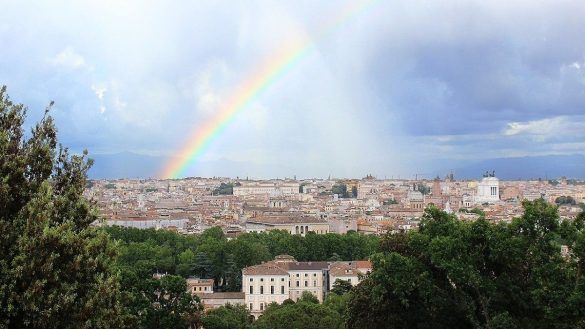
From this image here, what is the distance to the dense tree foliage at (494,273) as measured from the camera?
1213 cm

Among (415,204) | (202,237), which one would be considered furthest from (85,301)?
(415,204)

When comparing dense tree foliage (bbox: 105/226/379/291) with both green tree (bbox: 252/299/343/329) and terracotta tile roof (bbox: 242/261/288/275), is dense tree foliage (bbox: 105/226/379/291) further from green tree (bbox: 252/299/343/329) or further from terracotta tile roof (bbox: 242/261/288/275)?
green tree (bbox: 252/299/343/329)

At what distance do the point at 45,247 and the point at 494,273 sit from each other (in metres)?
8.67

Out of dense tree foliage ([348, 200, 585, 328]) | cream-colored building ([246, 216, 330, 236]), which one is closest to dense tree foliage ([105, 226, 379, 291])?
cream-colored building ([246, 216, 330, 236])

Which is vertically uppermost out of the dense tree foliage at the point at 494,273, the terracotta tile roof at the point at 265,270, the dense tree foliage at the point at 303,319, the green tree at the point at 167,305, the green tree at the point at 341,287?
the dense tree foliage at the point at 494,273

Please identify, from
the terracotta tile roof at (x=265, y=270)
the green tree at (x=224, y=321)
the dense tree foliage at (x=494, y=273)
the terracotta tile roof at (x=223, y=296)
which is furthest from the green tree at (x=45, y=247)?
the terracotta tile roof at (x=265, y=270)

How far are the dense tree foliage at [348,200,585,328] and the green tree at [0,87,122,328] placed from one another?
6234mm

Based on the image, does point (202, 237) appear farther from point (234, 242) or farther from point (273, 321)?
point (273, 321)

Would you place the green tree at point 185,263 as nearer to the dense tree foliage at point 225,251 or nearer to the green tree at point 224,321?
the dense tree foliage at point 225,251

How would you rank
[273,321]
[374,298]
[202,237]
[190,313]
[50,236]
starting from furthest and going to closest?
[202,237]
[273,321]
[190,313]
[374,298]
[50,236]

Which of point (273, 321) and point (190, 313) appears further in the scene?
point (273, 321)

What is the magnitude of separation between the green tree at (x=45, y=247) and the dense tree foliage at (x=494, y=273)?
6.23 meters

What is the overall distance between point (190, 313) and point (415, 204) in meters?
117

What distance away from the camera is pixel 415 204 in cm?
13362
